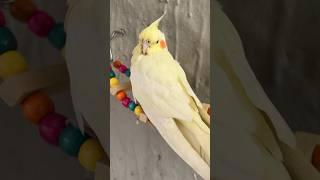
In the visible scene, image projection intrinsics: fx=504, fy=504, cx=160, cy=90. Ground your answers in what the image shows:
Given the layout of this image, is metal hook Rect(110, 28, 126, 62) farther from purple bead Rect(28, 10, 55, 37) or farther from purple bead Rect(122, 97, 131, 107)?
purple bead Rect(28, 10, 55, 37)

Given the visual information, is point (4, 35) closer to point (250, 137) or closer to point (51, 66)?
point (51, 66)

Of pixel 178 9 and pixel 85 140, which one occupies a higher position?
pixel 178 9

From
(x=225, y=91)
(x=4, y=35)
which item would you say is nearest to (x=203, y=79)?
(x=225, y=91)

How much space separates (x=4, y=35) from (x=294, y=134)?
0.35 m

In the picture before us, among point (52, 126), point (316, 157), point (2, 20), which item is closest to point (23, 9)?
point (2, 20)

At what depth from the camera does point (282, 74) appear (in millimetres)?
403

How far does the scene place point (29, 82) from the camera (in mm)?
575

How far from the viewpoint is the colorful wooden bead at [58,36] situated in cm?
57

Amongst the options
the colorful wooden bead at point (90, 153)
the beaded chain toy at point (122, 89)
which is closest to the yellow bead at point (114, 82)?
the beaded chain toy at point (122, 89)

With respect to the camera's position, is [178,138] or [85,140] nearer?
[178,138]

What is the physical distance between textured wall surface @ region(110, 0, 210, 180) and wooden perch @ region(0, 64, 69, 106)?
0.47 feet

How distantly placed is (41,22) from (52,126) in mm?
120

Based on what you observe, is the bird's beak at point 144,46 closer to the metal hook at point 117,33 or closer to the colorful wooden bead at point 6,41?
the metal hook at point 117,33

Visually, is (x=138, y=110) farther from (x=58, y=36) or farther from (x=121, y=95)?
(x=58, y=36)
